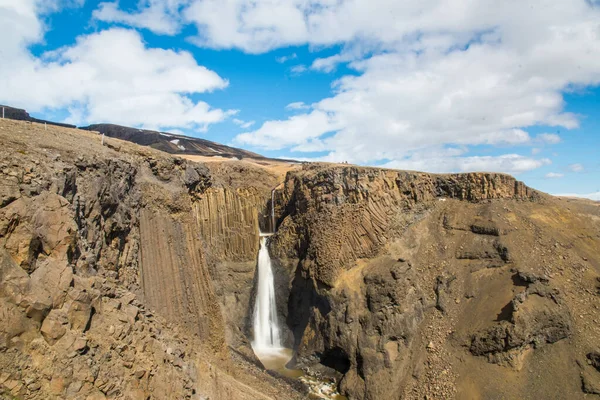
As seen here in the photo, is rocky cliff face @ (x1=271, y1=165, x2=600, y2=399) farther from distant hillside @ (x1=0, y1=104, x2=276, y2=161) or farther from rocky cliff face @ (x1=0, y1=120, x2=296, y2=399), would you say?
distant hillside @ (x1=0, y1=104, x2=276, y2=161)

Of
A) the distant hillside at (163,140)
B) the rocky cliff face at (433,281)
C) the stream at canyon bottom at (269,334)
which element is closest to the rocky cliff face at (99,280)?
the stream at canyon bottom at (269,334)

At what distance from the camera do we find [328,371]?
23.6 m

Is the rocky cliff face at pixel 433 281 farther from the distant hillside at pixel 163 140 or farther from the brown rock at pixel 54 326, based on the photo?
the distant hillside at pixel 163 140

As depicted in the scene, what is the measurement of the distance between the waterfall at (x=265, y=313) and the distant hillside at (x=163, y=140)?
121ft

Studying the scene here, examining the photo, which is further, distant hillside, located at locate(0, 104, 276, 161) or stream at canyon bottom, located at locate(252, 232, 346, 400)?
distant hillside, located at locate(0, 104, 276, 161)

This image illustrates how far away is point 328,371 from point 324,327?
2.43 metres

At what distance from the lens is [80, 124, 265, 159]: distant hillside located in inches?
2515

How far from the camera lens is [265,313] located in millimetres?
28219

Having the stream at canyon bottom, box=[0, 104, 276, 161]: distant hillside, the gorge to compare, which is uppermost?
box=[0, 104, 276, 161]: distant hillside

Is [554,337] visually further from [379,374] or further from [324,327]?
[324,327]

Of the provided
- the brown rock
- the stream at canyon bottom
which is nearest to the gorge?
the brown rock

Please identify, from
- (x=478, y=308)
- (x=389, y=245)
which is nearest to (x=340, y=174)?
(x=389, y=245)

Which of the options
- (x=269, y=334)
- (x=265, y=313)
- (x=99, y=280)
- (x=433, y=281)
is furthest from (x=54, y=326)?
(x=265, y=313)

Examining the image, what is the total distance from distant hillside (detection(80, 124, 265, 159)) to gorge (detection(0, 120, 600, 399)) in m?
33.3
